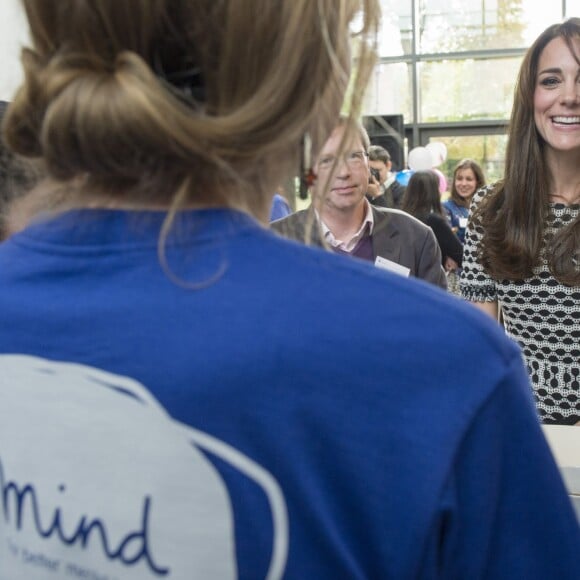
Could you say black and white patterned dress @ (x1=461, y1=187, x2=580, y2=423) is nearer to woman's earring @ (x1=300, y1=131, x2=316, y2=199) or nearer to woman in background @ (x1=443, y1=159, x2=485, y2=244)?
woman's earring @ (x1=300, y1=131, x2=316, y2=199)

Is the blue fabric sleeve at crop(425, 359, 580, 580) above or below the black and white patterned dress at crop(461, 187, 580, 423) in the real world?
above

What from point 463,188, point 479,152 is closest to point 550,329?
point 463,188

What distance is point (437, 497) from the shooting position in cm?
50

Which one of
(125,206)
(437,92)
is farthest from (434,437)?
(437,92)

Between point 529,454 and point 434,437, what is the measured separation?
79 millimetres

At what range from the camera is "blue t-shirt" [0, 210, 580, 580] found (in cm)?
50

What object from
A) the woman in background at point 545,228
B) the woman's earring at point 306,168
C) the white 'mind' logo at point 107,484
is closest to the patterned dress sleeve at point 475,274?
the woman in background at point 545,228

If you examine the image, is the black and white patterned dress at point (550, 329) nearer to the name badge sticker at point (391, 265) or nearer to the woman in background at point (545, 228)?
the woman in background at point (545, 228)

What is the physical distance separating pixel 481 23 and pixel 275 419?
1055 cm

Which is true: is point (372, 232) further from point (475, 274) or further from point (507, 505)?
point (507, 505)

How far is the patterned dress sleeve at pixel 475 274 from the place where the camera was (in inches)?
76.2

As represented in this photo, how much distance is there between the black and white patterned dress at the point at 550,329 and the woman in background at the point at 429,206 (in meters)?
2.42

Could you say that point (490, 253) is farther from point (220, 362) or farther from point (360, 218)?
point (220, 362)

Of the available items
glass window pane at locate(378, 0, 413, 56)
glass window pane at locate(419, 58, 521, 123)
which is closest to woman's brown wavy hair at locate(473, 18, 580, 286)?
glass window pane at locate(419, 58, 521, 123)
